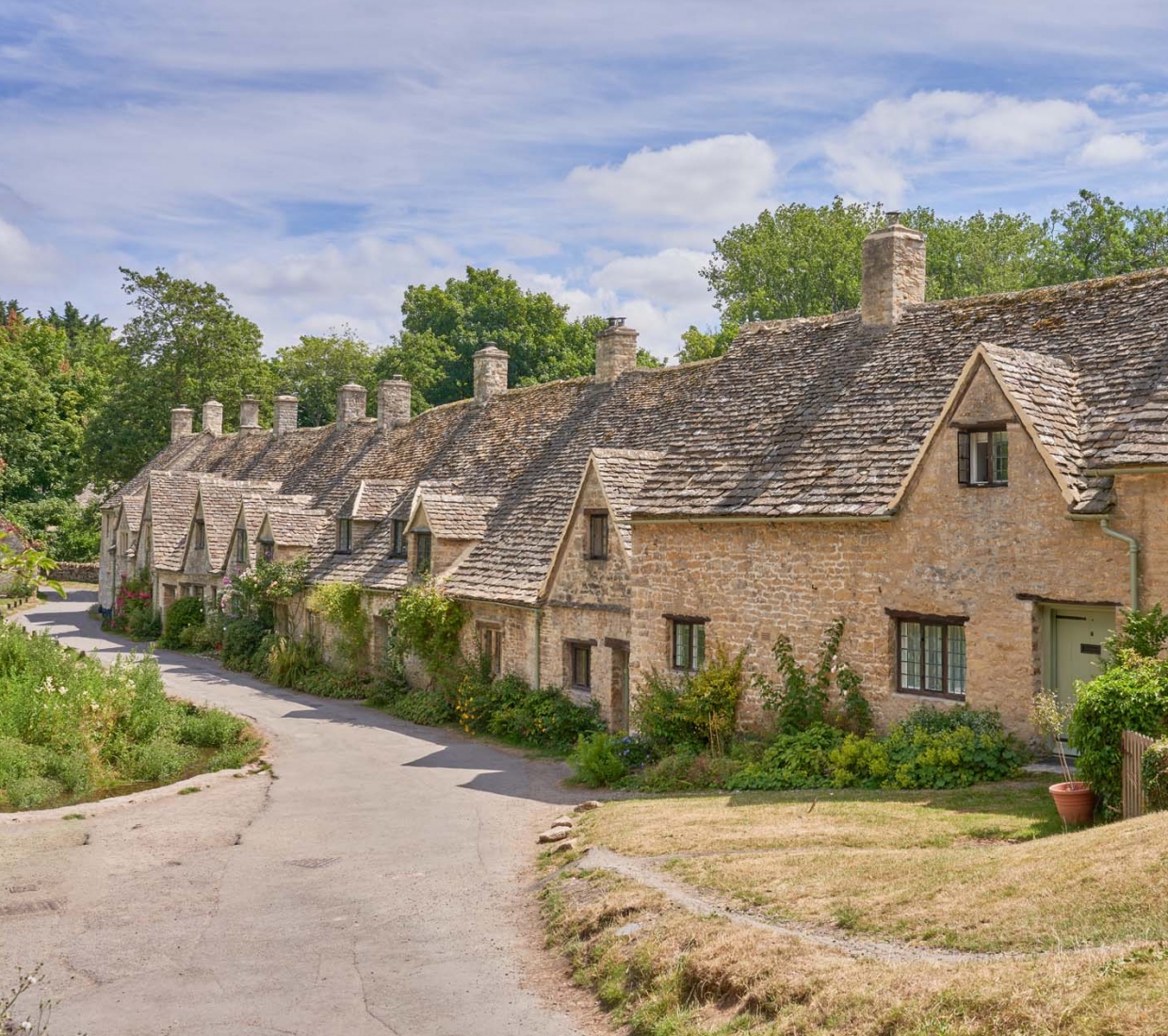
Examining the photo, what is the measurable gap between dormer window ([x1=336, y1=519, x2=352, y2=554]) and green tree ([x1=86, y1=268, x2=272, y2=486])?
31.9m

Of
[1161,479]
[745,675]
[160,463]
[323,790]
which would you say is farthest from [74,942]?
[160,463]

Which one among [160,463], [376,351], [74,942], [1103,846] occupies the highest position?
[376,351]

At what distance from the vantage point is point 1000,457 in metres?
17.7

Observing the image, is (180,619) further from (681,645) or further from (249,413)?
(681,645)

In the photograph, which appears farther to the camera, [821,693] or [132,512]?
[132,512]

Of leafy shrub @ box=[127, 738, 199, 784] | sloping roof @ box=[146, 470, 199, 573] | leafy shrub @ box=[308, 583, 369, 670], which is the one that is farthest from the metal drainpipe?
sloping roof @ box=[146, 470, 199, 573]

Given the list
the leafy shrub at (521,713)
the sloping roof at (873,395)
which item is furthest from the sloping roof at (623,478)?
the leafy shrub at (521,713)

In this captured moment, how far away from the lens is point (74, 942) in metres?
12.8

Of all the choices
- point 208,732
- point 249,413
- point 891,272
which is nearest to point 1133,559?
point 891,272

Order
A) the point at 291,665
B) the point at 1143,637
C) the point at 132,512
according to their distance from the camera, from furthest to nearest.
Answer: the point at 132,512, the point at 291,665, the point at 1143,637

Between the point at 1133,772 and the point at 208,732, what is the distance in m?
19.2

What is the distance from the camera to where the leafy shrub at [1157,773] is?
12.4m

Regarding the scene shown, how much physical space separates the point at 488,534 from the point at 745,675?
1136cm

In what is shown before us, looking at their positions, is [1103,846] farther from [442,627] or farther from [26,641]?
[26,641]
